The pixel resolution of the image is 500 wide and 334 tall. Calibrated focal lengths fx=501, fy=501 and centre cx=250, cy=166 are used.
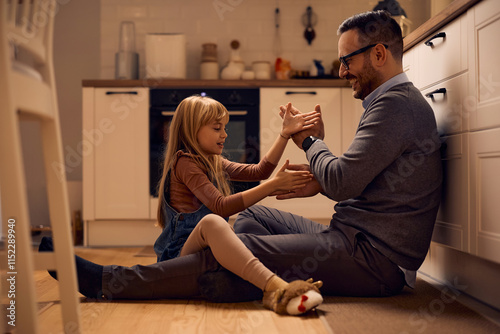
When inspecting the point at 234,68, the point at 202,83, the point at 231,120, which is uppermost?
the point at 234,68

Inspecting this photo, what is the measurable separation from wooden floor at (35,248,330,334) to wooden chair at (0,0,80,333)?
11.5 inches

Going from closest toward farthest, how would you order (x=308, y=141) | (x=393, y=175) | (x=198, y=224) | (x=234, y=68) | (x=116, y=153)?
(x=393, y=175), (x=198, y=224), (x=308, y=141), (x=116, y=153), (x=234, y=68)

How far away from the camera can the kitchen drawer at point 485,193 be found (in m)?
1.44

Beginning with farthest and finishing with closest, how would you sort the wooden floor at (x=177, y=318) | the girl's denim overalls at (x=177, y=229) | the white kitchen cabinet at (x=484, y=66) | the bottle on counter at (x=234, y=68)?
the bottle on counter at (x=234, y=68) < the girl's denim overalls at (x=177, y=229) < the white kitchen cabinet at (x=484, y=66) < the wooden floor at (x=177, y=318)

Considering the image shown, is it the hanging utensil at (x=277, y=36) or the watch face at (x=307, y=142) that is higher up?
the hanging utensil at (x=277, y=36)

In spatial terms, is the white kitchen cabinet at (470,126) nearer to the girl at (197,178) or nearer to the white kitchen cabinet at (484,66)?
the white kitchen cabinet at (484,66)

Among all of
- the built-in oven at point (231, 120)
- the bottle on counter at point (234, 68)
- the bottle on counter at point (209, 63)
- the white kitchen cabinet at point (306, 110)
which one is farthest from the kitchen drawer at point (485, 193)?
the bottle on counter at point (209, 63)

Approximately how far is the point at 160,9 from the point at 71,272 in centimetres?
303

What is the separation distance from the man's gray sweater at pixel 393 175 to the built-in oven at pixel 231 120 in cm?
162

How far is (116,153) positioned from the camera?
314 centimetres

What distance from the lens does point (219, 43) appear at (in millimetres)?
3781

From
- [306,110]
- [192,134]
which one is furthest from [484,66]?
[306,110]

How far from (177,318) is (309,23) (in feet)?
9.41

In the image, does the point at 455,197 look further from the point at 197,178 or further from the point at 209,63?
the point at 209,63
